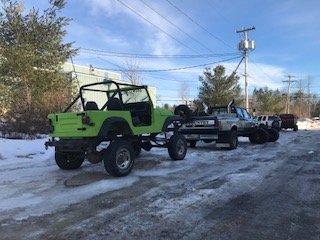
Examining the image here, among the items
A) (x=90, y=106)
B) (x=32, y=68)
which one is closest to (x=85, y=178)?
(x=90, y=106)

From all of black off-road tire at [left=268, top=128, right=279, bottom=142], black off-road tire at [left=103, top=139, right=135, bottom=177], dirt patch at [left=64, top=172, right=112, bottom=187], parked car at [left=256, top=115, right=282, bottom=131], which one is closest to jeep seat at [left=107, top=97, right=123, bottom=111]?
black off-road tire at [left=103, top=139, right=135, bottom=177]

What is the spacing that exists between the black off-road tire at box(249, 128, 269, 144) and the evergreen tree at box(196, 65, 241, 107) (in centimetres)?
2548

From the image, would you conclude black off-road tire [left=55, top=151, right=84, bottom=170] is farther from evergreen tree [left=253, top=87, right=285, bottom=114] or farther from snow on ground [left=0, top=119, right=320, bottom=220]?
evergreen tree [left=253, top=87, right=285, bottom=114]

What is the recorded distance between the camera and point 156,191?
7930 millimetres

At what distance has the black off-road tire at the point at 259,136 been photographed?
20.5m

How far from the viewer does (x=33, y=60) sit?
20688 mm

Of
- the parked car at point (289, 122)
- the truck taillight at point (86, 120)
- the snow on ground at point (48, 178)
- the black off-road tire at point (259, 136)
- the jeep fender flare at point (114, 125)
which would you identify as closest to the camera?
the snow on ground at point (48, 178)

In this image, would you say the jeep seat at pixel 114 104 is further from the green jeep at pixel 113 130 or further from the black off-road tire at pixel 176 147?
the black off-road tire at pixel 176 147

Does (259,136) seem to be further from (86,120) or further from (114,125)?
(86,120)

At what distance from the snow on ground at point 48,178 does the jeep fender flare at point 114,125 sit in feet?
3.36

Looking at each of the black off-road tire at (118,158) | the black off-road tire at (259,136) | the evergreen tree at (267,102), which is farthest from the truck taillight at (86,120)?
the evergreen tree at (267,102)

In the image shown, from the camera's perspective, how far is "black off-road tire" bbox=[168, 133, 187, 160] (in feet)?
40.9

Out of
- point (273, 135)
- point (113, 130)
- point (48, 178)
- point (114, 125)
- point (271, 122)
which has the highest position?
point (114, 125)

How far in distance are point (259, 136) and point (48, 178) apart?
13423mm
